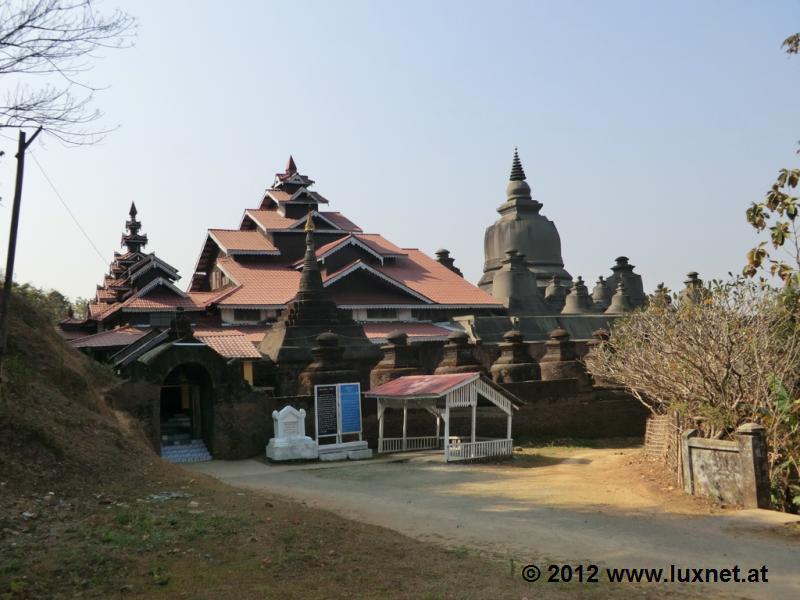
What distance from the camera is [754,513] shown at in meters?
11.6

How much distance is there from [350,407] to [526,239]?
93.3ft

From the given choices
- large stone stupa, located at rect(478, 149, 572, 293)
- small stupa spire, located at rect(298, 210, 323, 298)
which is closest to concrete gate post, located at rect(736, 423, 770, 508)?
small stupa spire, located at rect(298, 210, 323, 298)

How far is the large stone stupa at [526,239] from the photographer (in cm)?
4612

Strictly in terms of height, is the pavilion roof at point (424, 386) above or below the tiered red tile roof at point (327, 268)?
below

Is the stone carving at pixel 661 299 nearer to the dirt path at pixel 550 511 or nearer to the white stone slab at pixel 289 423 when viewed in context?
the dirt path at pixel 550 511

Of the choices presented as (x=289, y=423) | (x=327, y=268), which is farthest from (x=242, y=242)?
(x=289, y=423)

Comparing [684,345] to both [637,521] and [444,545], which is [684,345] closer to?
[637,521]

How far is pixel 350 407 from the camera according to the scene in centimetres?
2002

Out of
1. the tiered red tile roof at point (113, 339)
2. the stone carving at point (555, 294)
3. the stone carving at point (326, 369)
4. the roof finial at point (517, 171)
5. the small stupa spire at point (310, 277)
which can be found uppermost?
the roof finial at point (517, 171)

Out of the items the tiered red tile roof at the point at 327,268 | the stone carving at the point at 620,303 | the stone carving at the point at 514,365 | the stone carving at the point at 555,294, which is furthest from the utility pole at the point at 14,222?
the stone carving at the point at 555,294

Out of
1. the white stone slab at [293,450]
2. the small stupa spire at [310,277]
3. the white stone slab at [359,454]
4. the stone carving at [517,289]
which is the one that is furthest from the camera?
the stone carving at [517,289]

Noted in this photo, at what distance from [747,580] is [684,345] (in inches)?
263

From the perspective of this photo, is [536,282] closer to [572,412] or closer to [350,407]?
[572,412]

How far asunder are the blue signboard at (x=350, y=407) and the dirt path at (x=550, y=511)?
5.50 feet
